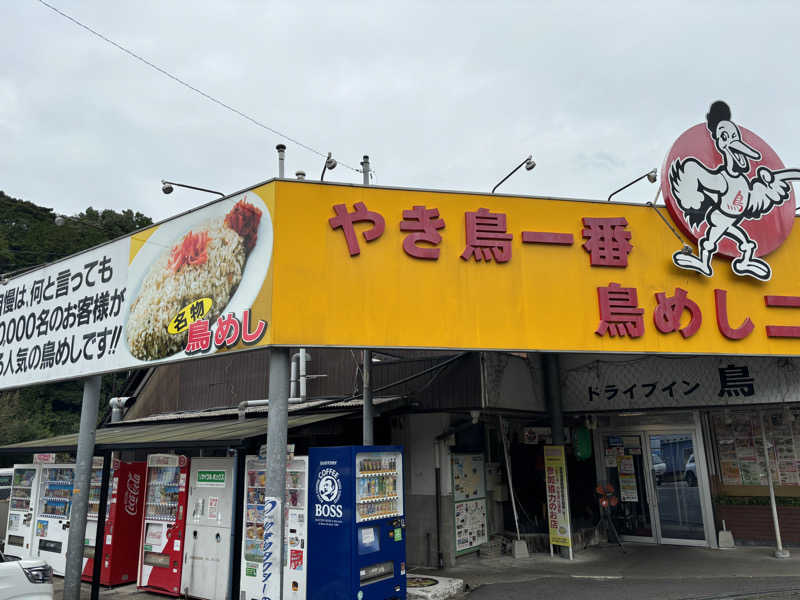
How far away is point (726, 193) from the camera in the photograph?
33.7 ft

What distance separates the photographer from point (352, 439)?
12.3 metres

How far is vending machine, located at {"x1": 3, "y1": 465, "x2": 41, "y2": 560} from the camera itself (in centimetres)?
1232

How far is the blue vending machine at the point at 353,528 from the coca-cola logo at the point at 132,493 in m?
5.03

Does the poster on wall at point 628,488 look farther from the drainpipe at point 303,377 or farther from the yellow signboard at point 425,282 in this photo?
the drainpipe at point 303,377

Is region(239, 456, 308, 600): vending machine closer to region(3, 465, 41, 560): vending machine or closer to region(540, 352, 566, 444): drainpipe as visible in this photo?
region(3, 465, 41, 560): vending machine

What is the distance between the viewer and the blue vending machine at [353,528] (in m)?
8.16

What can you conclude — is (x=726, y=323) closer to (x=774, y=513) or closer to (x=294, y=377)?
(x=774, y=513)

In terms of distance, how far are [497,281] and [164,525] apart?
7.54 metres

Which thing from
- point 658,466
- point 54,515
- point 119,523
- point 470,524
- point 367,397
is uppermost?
point 367,397

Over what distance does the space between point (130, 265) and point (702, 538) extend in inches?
→ 532

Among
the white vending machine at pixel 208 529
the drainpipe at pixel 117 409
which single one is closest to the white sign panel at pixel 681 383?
the white vending machine at pixel 208 529

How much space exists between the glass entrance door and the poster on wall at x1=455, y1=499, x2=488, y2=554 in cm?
431

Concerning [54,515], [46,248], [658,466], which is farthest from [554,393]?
[46,248]

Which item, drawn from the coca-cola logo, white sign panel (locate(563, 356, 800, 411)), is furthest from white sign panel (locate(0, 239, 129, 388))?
white sign panel (locate(563, 356, 800, 411))
